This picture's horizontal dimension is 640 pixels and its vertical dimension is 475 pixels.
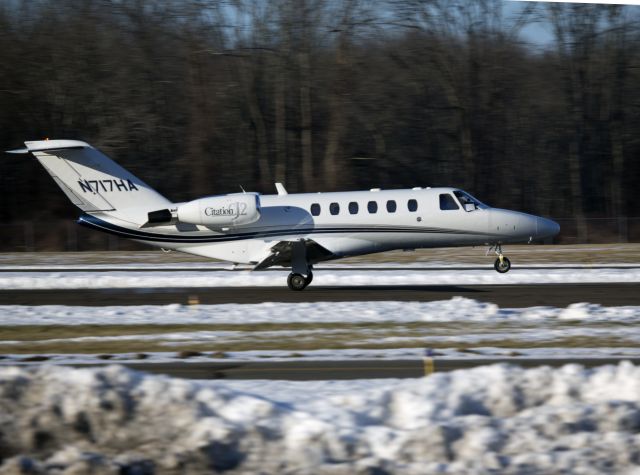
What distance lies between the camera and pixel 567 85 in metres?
49.3

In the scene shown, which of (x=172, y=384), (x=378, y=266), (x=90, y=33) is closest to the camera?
(x=172, y=384)

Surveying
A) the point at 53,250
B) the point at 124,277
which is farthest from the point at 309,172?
the point at 124,277

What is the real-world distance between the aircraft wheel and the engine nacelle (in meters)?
1.79

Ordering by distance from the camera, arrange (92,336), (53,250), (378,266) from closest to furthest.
A: (92,336)
(378,266)
(53,250)

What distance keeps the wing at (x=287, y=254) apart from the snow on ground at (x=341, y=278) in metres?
1.63

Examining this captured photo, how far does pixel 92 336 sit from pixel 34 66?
33.6 metres

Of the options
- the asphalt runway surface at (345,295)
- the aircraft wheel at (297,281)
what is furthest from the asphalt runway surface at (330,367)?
the aircraft wheel at (297,281)

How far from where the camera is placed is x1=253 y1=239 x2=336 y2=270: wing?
22.3 m

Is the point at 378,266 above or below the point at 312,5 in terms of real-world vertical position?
below

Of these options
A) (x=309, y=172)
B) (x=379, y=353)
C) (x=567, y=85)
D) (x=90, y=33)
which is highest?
(x=90, y=33)

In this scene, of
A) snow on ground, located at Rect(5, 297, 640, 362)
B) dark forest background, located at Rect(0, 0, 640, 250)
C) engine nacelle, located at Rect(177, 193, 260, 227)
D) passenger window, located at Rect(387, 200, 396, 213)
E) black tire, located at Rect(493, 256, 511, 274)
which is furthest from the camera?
dark forest background, located at Rect(0, 0, 640, 250)

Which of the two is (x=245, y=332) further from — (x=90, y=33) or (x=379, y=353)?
(x=90, y=33)

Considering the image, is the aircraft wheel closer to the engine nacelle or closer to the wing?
the wing

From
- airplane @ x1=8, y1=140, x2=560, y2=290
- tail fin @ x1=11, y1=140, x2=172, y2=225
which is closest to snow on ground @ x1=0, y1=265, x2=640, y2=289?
airplane @ x1=8, y1=140, x2=560, y2=290
